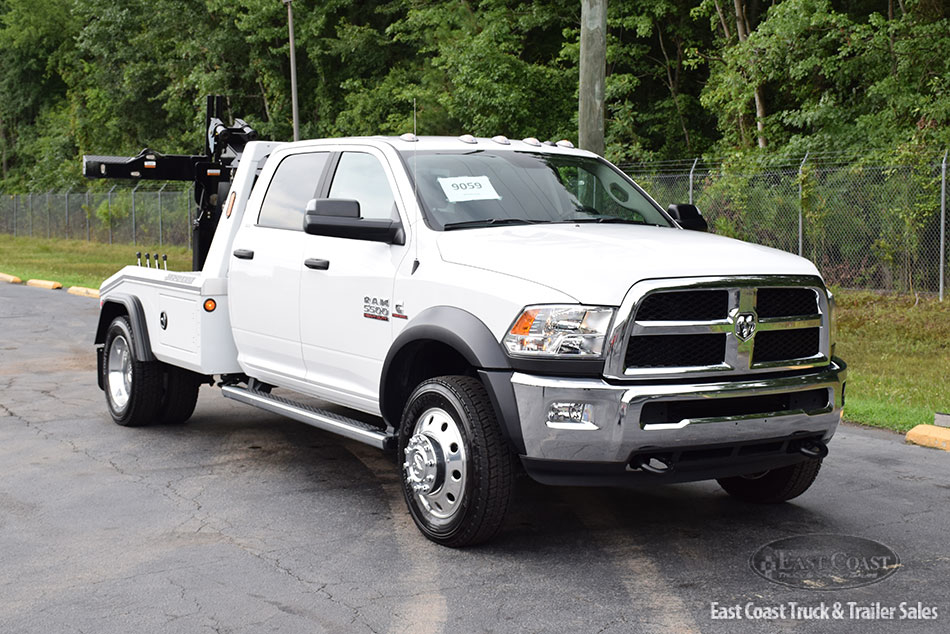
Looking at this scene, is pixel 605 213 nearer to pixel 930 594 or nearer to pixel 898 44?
pixel 930 594

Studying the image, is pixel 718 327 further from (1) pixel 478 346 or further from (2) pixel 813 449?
(1) pixel 478 346

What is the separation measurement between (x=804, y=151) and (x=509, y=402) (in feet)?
57.7

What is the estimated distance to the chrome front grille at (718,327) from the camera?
16.0ft

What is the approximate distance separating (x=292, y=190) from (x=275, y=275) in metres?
0.60

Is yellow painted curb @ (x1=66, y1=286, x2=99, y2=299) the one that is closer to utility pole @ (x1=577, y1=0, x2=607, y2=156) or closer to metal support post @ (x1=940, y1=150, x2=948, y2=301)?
utility pole @ (x1=577, y1=0, x2=607, y2=156)

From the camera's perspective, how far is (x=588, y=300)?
16.1 feet

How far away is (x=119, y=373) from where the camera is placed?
28.7ft

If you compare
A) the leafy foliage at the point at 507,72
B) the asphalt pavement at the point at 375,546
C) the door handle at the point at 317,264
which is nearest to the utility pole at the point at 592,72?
the leafy foliage at the point at 507,72

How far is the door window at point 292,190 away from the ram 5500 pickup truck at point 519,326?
2 centimetres

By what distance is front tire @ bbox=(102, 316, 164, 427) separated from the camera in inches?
327

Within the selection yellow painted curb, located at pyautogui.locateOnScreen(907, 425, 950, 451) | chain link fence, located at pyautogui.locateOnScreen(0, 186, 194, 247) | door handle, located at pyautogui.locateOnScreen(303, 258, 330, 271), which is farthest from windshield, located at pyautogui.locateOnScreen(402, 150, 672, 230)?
chain link fence, located at pyautogui.locateOnScreen(0, 186, 194, 247)

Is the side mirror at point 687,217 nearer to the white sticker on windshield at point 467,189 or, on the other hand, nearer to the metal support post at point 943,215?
the white sticker on windshield at point 467,189

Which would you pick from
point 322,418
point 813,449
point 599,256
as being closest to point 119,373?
point 322,418

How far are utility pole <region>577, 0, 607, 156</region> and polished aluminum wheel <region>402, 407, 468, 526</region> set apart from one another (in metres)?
Answer: 7.65
